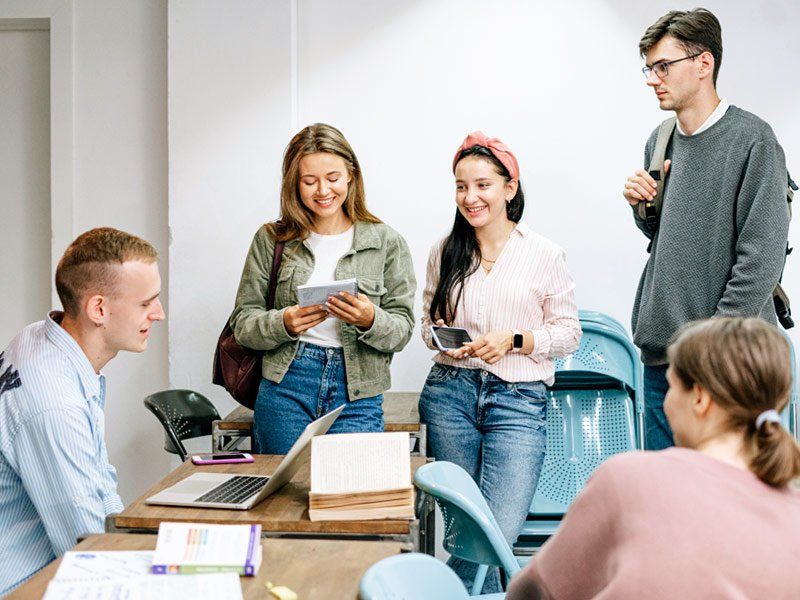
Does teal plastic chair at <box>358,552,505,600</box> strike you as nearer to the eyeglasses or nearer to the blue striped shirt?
the blue striped shirt

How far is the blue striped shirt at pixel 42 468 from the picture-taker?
2.21 metres

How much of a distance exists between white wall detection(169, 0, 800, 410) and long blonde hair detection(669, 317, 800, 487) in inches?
115

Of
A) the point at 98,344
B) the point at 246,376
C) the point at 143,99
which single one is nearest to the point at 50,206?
the point at 143,99

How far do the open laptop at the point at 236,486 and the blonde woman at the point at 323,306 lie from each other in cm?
55

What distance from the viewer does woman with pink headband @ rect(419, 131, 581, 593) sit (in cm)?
329

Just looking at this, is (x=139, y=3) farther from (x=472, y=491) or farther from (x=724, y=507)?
(x=724, y=507)

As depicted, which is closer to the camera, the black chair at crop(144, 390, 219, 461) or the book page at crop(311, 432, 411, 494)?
the book page at crop(311, 432, 411, 494)

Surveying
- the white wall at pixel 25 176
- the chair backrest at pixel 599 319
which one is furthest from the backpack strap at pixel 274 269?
the white wall at pixel 25 176

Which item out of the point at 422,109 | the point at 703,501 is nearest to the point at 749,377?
the point at 703,501

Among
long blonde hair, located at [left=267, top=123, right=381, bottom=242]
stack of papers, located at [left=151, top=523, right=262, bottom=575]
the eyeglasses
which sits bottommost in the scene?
stack of papers, located at [left=151, top=523, right=262, bottom=575]

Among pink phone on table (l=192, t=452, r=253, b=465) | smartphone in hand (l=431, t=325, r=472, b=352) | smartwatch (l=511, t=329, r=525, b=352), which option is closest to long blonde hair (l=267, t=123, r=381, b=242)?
smartphone in hand (l=431, t=325, r=472, b=352)

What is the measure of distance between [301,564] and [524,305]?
1.67m

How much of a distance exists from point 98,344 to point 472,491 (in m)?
1.10

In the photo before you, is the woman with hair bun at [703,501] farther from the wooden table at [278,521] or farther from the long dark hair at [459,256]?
the long dark hair at [459,256]
